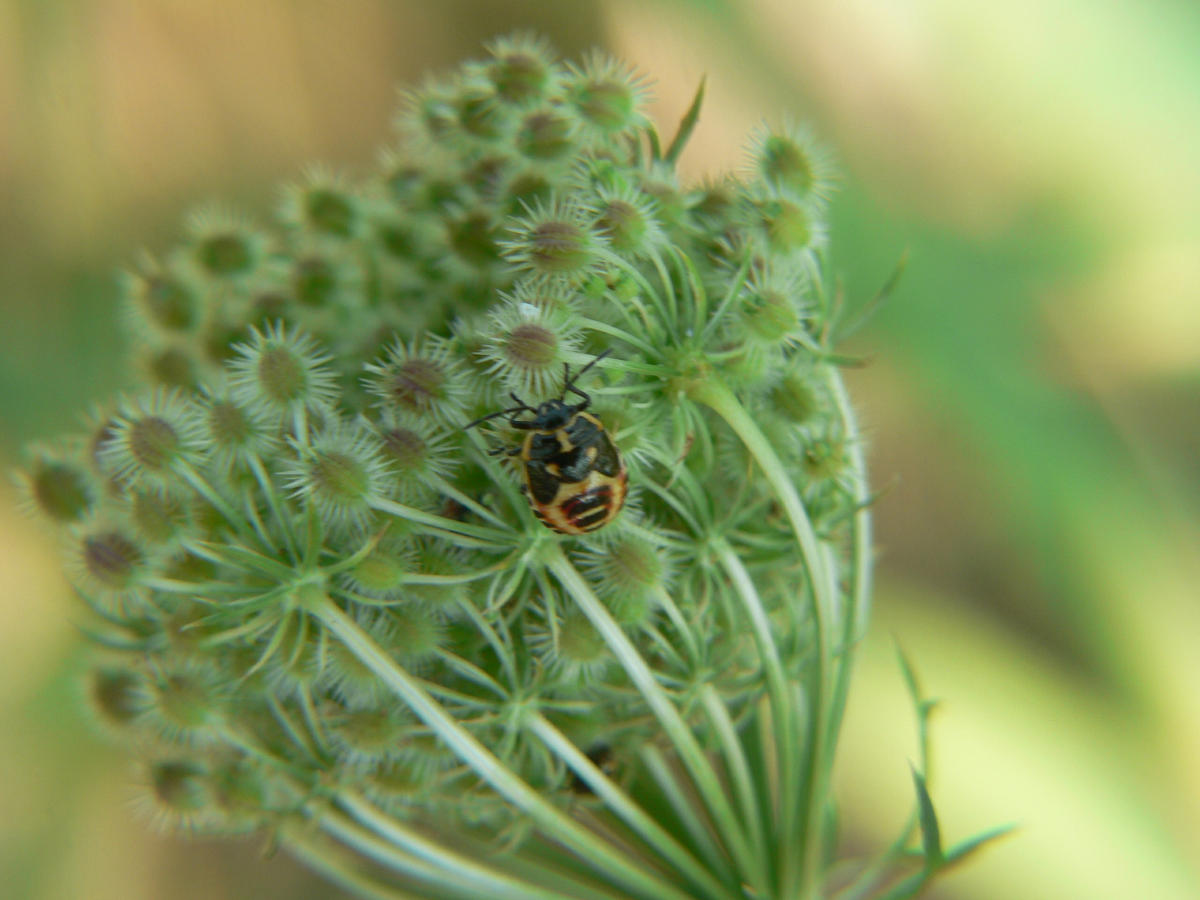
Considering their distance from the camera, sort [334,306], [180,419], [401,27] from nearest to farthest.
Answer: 1. [180,419]
2. [334,306]
3. [401,27]

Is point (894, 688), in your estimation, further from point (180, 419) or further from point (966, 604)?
point (180, 419)

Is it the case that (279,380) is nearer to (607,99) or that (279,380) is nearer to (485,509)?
(485,509)

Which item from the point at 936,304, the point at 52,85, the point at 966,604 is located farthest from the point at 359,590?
the point at 966,604

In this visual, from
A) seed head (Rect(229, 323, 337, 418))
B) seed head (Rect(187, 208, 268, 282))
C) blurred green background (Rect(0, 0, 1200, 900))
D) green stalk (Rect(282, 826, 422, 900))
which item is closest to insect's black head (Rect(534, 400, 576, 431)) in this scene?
seed head (Rect(229, 323, 337, 418))

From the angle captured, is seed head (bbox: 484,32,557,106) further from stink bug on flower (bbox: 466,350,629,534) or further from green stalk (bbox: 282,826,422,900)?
green stalk (bbox: 282,826,422,900)

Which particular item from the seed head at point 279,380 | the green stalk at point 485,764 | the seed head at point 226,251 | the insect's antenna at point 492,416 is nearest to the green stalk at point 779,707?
the green stalk at point 485,764

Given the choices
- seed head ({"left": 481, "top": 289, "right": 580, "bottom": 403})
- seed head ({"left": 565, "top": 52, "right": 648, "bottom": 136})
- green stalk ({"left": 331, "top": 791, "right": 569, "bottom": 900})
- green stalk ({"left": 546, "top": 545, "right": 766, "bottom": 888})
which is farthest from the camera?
green stalk ({"left": 331, "top": 791, "right": 569, "bottom": 900})

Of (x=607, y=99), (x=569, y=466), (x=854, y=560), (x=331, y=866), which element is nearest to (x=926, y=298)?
(x=854, y=560)

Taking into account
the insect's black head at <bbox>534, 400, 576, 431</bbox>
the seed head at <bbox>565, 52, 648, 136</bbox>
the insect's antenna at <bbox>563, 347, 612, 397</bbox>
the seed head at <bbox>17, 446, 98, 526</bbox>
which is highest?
the seed head at <bbox>565, 52, 648, 136</bbox>
